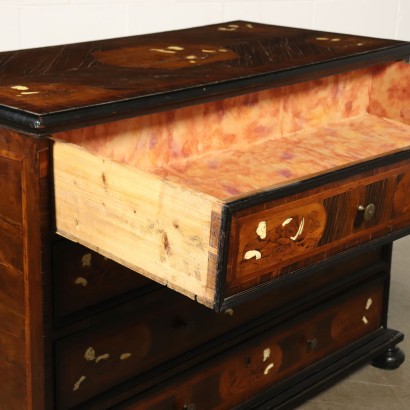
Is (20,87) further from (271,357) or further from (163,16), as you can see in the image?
(163,16)

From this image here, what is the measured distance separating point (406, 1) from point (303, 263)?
2.84 m

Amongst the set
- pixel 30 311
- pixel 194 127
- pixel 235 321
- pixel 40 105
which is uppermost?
Result: pixel 40 105

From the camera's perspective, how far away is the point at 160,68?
6.57ft

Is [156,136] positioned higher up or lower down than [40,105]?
lower down

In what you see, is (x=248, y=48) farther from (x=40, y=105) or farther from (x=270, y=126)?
(x=40, y=105)

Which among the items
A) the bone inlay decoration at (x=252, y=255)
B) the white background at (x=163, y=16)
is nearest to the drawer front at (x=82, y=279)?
the bone inlay decoration at (x=252, y=255)

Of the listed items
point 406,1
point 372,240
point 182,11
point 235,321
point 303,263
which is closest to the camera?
point 303,263

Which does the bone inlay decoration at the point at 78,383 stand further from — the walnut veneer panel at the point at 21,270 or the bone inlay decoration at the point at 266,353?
the bone inlay decoration at the point at 266,353

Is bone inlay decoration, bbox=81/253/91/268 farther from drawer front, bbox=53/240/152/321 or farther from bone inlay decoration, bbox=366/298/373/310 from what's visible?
bone inlay decoration, bbox=366/298/373/310

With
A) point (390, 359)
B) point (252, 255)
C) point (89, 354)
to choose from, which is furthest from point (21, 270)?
point (390, 359)

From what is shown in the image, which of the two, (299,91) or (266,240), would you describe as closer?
(266,240)

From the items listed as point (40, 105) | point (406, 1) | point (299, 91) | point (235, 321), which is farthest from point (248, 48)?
point (406, 1)

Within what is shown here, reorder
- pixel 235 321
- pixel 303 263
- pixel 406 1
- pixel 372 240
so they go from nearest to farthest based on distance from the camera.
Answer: pixel 303 263 → pixel 372 240 → pixel 235 321 → pixel 406 1

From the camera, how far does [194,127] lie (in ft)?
6.61
